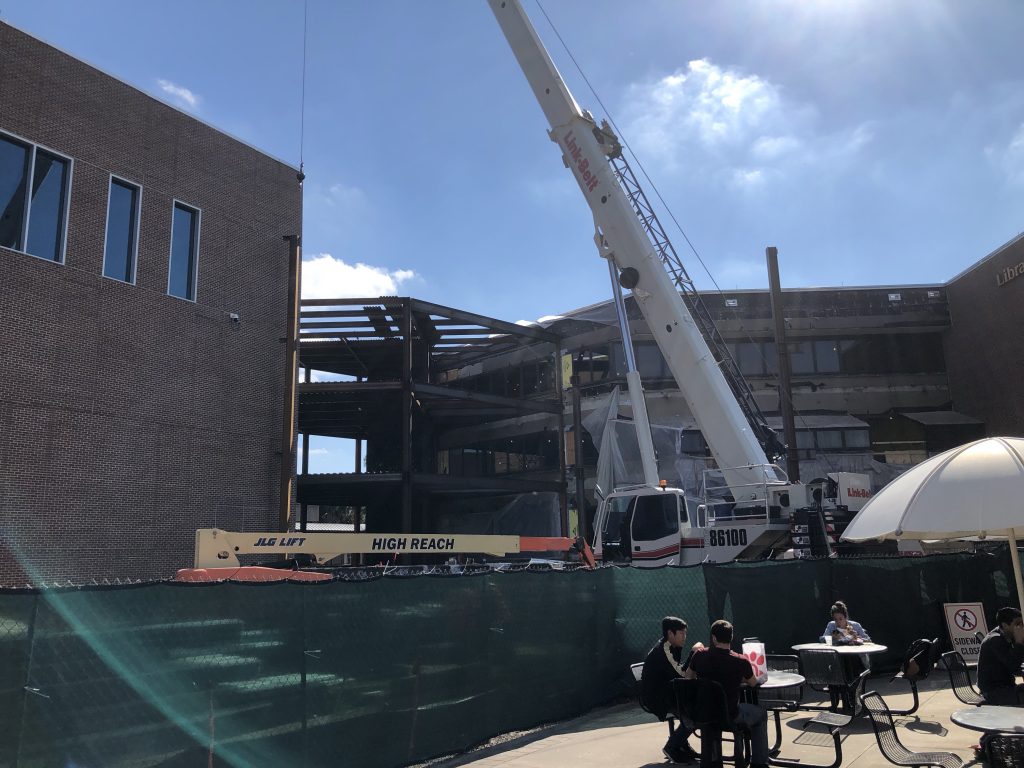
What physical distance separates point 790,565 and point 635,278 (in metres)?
7.42

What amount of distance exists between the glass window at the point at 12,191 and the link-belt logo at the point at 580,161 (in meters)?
12.3

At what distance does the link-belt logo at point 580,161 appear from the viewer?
16.8m

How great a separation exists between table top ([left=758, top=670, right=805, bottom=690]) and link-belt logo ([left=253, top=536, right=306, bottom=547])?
7.00 metres

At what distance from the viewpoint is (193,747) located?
16.8 ft

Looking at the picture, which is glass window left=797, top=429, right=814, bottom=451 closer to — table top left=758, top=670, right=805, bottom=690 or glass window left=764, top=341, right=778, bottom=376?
glass window left=764, top=341, right=778, bottom=376

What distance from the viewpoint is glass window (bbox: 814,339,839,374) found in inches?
1443

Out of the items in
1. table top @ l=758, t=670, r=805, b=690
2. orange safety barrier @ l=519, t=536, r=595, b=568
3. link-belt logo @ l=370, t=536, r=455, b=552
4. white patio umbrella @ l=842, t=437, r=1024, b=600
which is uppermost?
white patio umbrella @ l=842, t=437, r=1024, b=600

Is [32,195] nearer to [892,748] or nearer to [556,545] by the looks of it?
[556,545]

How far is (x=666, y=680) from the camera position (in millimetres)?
6582

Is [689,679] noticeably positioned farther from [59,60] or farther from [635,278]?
[59,60]

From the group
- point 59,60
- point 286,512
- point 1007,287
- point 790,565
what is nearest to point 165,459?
point 286,512

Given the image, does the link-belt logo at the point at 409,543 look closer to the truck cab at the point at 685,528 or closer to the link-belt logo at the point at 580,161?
the truck cab at the point at 685,528

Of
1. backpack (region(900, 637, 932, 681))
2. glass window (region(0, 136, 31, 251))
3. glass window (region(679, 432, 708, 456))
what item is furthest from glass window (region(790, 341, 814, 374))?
glass window (region(0, 136, 31, 251))

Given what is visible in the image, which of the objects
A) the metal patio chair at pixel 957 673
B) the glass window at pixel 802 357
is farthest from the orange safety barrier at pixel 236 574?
the glass window at pixel 802 357
